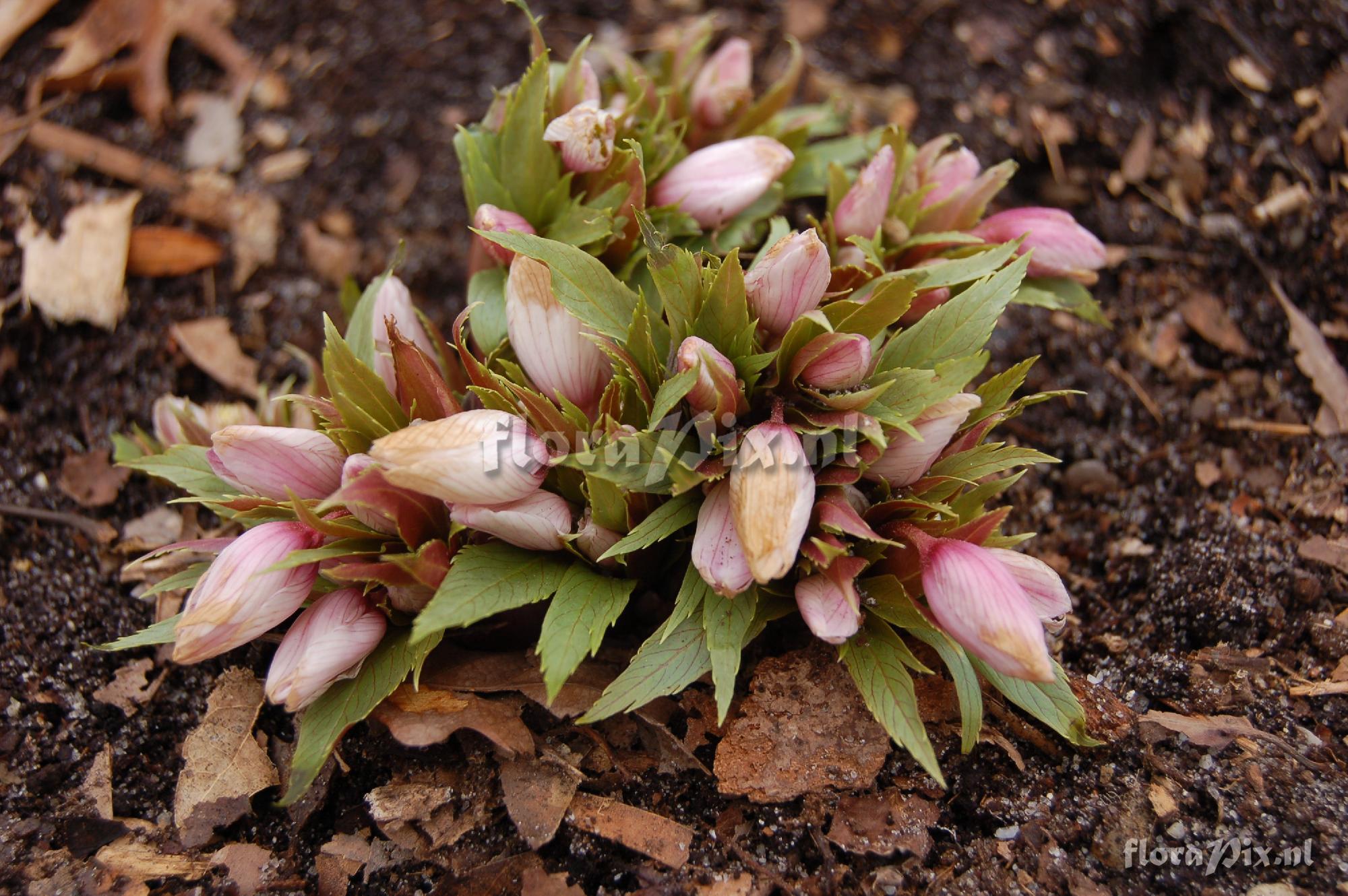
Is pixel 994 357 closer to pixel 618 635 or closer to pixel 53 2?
pixel 618 635

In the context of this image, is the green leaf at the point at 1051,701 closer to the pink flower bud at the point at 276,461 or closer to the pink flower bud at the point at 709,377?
the pink flower bud at the point at 709,377

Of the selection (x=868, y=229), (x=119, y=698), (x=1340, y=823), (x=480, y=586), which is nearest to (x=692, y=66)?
(x=868, y=229)

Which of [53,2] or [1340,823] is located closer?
[1340,823]

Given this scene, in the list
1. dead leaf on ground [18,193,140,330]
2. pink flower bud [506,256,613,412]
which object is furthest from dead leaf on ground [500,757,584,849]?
dead leaf on ground [18,193,140,330]

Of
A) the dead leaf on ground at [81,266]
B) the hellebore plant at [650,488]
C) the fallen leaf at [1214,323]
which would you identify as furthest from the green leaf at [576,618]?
the fallen leaf at [1214,323]

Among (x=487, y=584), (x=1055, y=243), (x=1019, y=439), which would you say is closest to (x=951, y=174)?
(x=1055, y=243)

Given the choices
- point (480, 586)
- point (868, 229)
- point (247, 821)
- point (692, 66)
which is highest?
point (692, 66)

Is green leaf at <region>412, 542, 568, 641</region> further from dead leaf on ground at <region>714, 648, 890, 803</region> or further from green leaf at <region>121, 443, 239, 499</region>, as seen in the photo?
green leaf at <region>121, 443, 239, 499</region>
